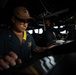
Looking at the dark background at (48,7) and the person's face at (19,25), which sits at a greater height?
the dark background at (48,7)

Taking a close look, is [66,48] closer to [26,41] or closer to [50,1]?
[26,41]

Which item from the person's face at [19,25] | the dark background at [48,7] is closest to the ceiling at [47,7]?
the dark background at [48,7]

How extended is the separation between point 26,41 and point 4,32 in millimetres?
298

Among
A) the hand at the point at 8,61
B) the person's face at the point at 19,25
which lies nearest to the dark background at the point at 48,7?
the person's face at the point at 19,25

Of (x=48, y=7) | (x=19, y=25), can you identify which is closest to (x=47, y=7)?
(x=48, y=7)

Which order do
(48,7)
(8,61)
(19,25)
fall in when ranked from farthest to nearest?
(48,7), (19,25), (8,61)

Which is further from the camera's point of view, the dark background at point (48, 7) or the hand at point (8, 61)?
the dark background at point (48, 7)

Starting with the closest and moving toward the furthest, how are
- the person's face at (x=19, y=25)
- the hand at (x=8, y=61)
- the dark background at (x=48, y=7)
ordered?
1. the hand at (x=8, y=61)
2. the person's face at (x=19, y=25)
3. the dark background at (x=48, y=7)

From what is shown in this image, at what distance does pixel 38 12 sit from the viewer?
250 inches

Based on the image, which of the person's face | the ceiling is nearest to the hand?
the person's face

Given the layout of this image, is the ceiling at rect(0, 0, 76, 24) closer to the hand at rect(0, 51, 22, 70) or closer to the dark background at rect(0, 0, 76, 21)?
the dark background at rect(0, 0, 76, 21)

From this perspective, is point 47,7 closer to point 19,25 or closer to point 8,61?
point 19,25

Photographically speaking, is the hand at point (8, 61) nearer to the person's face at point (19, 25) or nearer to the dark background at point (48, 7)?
the person's face at point (19, 25)

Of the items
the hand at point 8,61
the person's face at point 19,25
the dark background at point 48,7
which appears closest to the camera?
the hand at point 8,61
